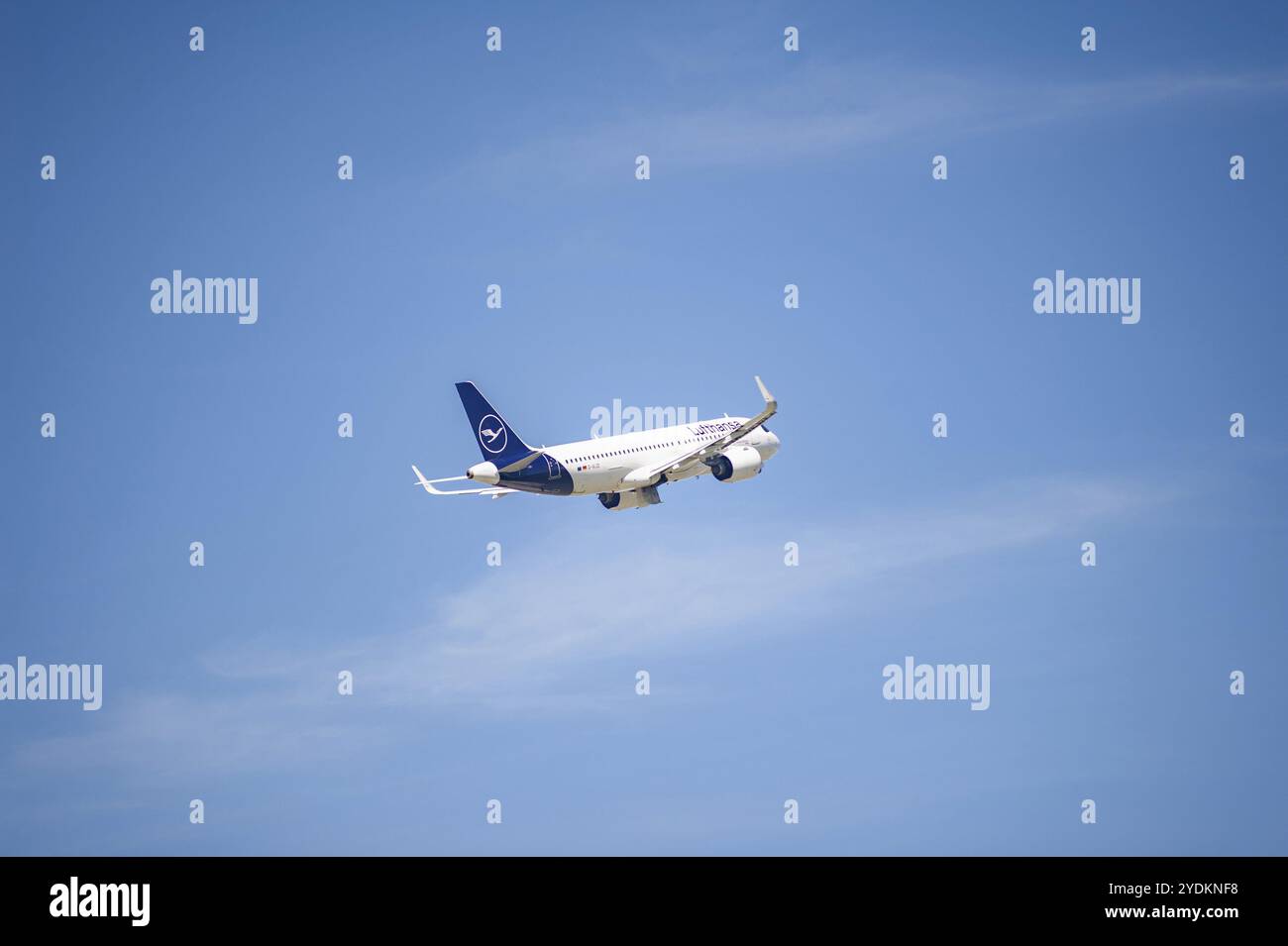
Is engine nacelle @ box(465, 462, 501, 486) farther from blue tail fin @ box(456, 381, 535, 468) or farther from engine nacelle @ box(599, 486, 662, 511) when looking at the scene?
engine nacelle @ box(599, 486, 662, 511)

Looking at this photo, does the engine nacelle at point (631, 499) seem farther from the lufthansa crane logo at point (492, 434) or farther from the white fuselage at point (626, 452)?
the lufthansa crane logo at point (492, 434)

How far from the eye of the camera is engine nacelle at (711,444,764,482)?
162 m

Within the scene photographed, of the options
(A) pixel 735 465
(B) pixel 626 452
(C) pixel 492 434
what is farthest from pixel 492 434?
(A) pixel 735 465

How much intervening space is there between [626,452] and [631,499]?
13.8ft

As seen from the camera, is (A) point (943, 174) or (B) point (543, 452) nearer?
(B) point (543, 452)

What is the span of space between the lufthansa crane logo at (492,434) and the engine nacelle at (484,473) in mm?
2001

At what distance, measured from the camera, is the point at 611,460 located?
156m

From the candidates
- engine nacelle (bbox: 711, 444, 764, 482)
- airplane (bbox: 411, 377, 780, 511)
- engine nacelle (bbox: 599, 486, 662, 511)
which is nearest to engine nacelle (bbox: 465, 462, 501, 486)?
airplane (bbox: 411, 377, 780, 511)

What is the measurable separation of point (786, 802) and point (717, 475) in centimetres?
2430

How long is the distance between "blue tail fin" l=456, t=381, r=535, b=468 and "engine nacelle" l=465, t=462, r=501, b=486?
824mm

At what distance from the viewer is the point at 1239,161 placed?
185m
